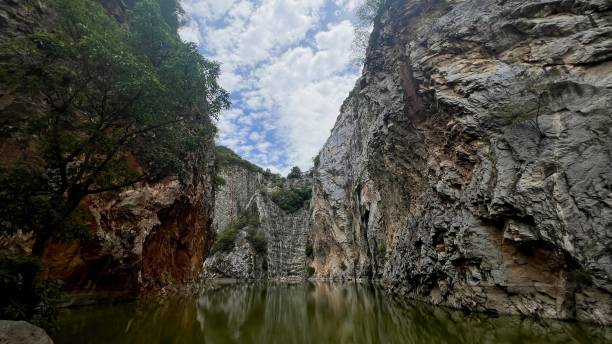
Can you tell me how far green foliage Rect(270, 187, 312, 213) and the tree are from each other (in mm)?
51790

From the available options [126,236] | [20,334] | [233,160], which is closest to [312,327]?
[20,334]

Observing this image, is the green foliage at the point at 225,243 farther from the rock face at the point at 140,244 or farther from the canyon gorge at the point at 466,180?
the rock face at the point at 140,244

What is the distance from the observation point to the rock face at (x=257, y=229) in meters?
50.9

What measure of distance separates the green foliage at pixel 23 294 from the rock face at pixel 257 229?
45555 millimetres

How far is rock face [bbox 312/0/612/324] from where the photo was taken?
9688 mm

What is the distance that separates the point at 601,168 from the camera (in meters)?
9.62

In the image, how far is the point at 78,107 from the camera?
8250 mm

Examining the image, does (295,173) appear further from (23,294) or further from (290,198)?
(23,294)

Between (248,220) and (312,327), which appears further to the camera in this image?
(248,220)

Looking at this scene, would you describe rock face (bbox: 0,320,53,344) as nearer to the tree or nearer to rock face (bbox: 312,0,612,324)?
the tree

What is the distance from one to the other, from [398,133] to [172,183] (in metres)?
15.5

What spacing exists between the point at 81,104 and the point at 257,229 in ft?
158

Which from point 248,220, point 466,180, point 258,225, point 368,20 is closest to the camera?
point 466,180

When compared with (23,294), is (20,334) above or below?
below
